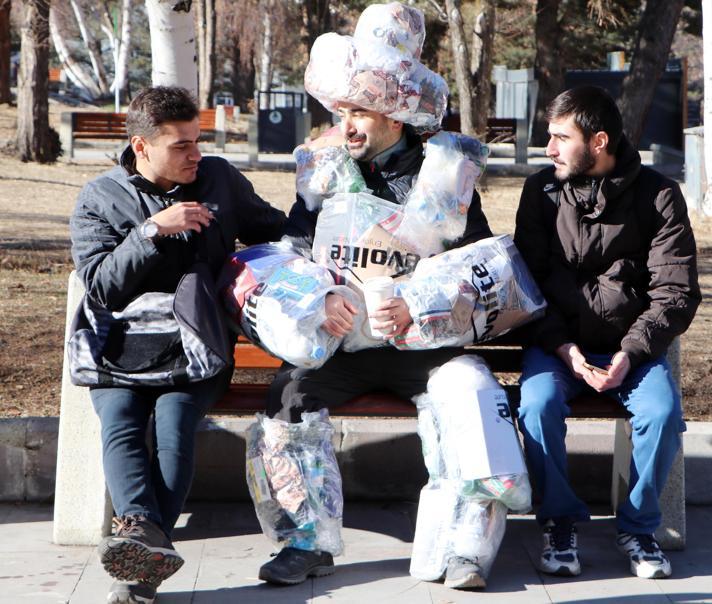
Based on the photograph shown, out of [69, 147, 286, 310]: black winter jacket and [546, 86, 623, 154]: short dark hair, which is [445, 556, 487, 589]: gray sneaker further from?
[546, 86, 623, 154]: short dark hair

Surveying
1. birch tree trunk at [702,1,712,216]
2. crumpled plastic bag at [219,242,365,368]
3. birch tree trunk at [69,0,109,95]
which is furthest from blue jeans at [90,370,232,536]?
birch tree trunk at [69,0,109,95]

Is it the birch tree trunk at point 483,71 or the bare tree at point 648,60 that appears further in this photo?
the bare tree at point 648,60

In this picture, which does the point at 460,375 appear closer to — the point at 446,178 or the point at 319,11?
the point at 446,178

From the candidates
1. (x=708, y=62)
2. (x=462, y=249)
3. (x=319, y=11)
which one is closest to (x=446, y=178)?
(x=462, y=249)

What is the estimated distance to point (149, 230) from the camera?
359cm

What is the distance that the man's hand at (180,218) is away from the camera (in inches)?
142

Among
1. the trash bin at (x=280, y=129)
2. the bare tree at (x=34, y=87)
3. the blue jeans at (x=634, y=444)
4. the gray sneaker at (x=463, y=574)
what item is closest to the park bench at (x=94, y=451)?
the blue jeans at (x=634, y=444)

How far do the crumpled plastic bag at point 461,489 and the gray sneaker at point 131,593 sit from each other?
858 mm

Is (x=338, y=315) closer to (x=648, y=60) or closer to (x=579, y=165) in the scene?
(x=579, y=165)

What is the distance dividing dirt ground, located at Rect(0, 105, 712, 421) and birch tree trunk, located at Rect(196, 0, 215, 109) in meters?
19.7

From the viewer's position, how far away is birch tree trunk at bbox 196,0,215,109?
35781 mm

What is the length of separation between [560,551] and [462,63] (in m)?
13.1

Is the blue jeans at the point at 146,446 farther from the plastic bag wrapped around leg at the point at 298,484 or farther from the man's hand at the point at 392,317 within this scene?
the man's hand at the point at 392,317

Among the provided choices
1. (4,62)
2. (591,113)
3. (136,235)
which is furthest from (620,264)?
(4,62)
